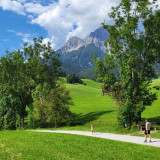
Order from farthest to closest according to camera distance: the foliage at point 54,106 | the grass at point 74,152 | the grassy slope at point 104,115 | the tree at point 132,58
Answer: the foliage at point 54,106 → the grassy slope at point 104,115 → the tree at point 132,58 → the grass at point 74,152

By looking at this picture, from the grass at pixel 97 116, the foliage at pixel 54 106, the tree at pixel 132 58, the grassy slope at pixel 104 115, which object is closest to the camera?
the tree at pixel 132 58

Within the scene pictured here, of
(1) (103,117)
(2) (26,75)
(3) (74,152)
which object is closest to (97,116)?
(1) (103,117)

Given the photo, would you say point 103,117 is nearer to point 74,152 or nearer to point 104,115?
point 104,115

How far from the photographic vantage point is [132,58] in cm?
2919

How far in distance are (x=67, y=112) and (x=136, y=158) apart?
31.4 m

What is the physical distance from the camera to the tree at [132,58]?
95.4ft

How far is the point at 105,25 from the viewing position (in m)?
30.7

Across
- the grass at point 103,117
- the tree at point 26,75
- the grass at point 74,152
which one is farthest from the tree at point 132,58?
the tree at point 26,75

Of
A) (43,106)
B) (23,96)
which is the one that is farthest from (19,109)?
(43,106)

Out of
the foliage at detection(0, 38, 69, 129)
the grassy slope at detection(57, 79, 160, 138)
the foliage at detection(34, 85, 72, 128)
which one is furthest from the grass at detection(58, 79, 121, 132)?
the foliage at detection(0, 38, 69, 129)

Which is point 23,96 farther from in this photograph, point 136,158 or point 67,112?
point 136,158

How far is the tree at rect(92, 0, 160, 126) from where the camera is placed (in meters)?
29.1

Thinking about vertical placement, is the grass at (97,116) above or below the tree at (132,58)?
below

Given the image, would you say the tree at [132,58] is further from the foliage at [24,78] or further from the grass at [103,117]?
the foliage at [24,78]
